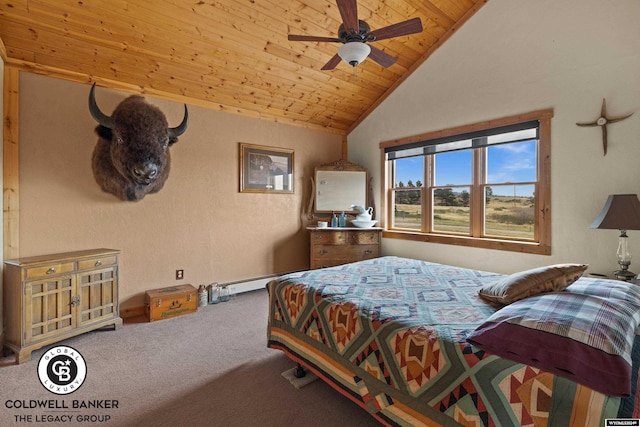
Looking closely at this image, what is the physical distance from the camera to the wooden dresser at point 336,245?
15.0ft

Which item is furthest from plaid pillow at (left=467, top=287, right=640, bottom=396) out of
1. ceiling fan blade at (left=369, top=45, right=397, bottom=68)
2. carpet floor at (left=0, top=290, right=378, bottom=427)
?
ceiling fan blade at (left=369, top=45, right=397, bottom=68)

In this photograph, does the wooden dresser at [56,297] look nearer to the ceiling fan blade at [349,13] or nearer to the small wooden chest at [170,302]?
the small wooden chest at [170,302]

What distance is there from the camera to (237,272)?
4324 mm

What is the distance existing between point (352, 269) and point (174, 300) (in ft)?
7.12

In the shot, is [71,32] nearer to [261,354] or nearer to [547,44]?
[261,354]

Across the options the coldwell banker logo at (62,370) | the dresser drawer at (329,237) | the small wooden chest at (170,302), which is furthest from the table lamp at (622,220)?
the coldwell banker logo at (62,370)

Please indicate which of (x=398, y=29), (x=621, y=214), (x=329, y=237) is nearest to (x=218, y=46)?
(x=398, y=29)

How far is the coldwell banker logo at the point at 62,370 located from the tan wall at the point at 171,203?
37.3 inches

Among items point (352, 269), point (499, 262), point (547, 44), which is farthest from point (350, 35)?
point (499, 262)

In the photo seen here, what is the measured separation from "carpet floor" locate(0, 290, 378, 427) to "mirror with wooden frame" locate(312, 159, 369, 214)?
2.48m

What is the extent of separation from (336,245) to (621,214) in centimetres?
311

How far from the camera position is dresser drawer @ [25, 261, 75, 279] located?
97.7 inches

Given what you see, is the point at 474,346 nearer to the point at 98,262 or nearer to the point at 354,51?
the point at 354,51

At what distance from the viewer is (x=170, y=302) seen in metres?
3.43
